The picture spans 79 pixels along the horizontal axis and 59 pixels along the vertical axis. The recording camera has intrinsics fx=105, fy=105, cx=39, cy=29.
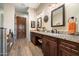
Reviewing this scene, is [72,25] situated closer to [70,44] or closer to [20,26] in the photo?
[70,44]

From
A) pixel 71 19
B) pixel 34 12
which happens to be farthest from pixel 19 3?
pixel 71 19

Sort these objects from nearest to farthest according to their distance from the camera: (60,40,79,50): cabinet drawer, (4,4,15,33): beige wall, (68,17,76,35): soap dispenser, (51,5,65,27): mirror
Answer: (60,40,79,50): cabinet drawer
(4,4,15,33): beige wall
(68,17,76,35): soap dispenser
(51,5,65,27): mirror

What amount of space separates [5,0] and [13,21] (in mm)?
367

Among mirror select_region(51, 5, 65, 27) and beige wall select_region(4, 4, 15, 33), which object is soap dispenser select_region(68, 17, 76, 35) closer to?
mirror select_region(51, 5, 65, 27)

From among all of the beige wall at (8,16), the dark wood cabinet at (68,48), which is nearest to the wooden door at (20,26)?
the beige wall at (8,16)

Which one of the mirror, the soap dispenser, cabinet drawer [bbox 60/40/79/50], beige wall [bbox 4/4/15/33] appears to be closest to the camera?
cabinet drawer [bbox 60/40/79/50]

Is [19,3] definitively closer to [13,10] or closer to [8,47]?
[13,10]

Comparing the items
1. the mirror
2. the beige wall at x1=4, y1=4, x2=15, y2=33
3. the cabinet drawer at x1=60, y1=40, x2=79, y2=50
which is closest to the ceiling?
the beige wall at x1=4, y1=4, x2=15, y2=33

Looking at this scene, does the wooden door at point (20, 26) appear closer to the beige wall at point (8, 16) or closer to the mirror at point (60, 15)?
the beige wall at point (8, 16)

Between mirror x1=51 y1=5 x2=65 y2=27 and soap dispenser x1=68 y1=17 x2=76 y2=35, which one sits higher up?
mirror x1=51 y1=5 x2=65 y2=27

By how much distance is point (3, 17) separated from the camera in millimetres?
1764

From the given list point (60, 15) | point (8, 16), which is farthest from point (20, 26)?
point (60, 15)

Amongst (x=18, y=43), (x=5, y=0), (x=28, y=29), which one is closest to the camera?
(x=5, y=0)

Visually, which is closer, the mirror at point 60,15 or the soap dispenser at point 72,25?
the soap dispenser at point 72,25
